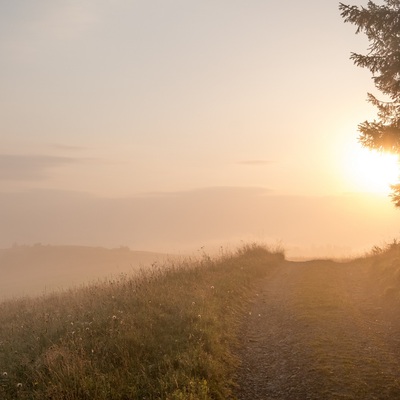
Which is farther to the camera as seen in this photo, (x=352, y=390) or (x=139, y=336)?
(x=139, y=336)

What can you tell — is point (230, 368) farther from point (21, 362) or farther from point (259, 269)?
point (259, 269)

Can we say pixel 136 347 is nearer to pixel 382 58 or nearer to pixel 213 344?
pixel 213 344

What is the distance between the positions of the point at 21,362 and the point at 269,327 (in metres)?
7.06

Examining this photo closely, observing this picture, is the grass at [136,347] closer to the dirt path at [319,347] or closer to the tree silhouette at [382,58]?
the dirt path at [319,347]

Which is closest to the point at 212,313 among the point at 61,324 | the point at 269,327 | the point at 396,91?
the point at 269,327

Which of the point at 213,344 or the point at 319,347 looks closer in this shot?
the point at 213,344

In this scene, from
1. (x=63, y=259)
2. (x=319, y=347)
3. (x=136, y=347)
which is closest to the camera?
(x=136, y=347)

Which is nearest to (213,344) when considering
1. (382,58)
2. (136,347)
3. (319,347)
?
(136,347)

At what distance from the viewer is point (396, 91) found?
16.0m

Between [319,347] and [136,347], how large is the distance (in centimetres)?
457

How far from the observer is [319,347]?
10055 millimetres

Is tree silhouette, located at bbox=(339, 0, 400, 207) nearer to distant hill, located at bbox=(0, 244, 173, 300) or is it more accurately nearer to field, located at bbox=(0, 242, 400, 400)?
field, located at bbox=(0, 242, 400, 400)

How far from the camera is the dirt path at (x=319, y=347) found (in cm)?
810

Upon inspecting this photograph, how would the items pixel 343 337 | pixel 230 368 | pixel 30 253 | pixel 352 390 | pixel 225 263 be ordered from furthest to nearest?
pixel 30 253, pixel 225 263, pixel 343 337, pixel 230 368, pixel 352 390
